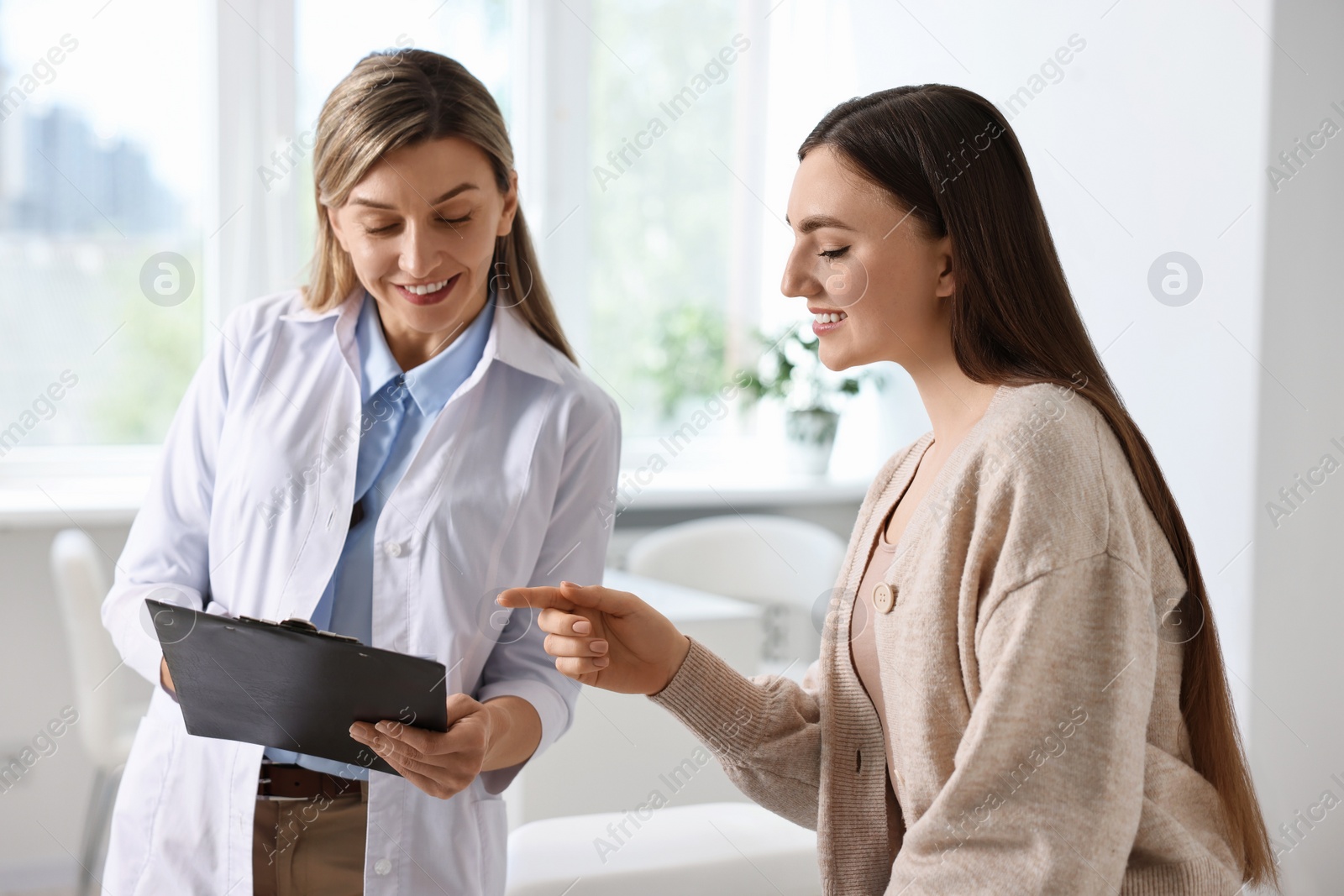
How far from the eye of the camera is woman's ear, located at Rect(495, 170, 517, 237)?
1.29 meters

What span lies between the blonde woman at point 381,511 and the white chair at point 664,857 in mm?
346

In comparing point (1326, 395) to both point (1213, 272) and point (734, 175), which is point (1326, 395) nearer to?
point (1213, 272)

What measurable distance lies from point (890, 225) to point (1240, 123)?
4.40ft

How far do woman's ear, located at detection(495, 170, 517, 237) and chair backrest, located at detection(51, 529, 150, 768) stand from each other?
1336 millimetres

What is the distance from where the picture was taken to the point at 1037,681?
861 millimetres

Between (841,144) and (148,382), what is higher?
(841,144)

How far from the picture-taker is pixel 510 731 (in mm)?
1151

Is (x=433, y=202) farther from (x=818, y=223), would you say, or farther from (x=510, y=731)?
(x=510, y=731)

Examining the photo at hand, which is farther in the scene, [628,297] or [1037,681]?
[628,297]

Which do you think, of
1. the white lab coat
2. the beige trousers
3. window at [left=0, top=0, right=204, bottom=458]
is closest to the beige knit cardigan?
the white lab coat

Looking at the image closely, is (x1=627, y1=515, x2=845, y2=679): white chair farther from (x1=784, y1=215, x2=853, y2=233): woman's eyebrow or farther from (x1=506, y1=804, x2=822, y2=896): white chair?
(x1=784, y1=215, x2=853, y2=233): woman's eyebrow

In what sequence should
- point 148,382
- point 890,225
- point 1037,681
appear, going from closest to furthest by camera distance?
point 1037,681 → point 890,225 → point 148,382

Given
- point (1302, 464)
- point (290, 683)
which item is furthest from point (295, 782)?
point (1302, 464)

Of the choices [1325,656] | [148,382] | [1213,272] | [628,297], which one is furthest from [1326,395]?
[148,382]
